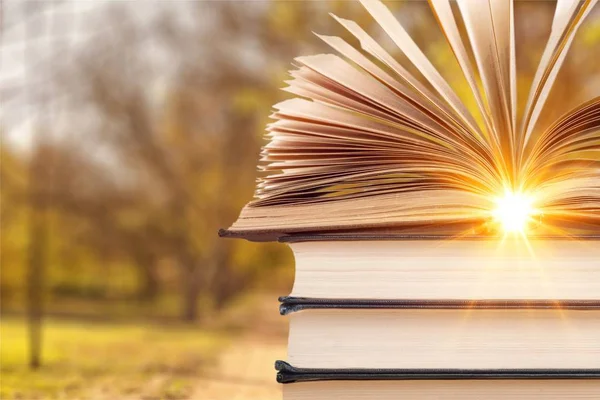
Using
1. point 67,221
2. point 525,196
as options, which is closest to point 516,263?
point 525,196

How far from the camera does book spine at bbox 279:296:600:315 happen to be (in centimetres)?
54

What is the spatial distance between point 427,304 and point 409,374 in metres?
0.06

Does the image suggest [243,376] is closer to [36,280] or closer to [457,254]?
[36,280]

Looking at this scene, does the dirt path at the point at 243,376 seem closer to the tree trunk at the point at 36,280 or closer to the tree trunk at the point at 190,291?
the tree trunk at the point at 36,280

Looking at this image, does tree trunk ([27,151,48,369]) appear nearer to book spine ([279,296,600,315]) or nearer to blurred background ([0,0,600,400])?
blurred background ([0,0,600,400])

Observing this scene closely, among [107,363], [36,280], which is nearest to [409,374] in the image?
[107,363]

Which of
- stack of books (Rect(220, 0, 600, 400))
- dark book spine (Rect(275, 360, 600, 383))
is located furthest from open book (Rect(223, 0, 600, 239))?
dark book spine (Rect(275, 360, 600, 383))

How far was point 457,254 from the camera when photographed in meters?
0.56

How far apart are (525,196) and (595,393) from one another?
180mm

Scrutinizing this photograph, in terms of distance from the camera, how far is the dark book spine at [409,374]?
53 centimetres

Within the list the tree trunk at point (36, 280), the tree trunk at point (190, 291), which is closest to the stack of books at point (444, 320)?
the tree trunk at point (36, 280)

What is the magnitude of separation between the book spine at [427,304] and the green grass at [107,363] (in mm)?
594

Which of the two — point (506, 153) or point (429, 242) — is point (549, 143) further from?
point (429, 242)

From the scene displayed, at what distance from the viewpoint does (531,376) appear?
1.77ft
